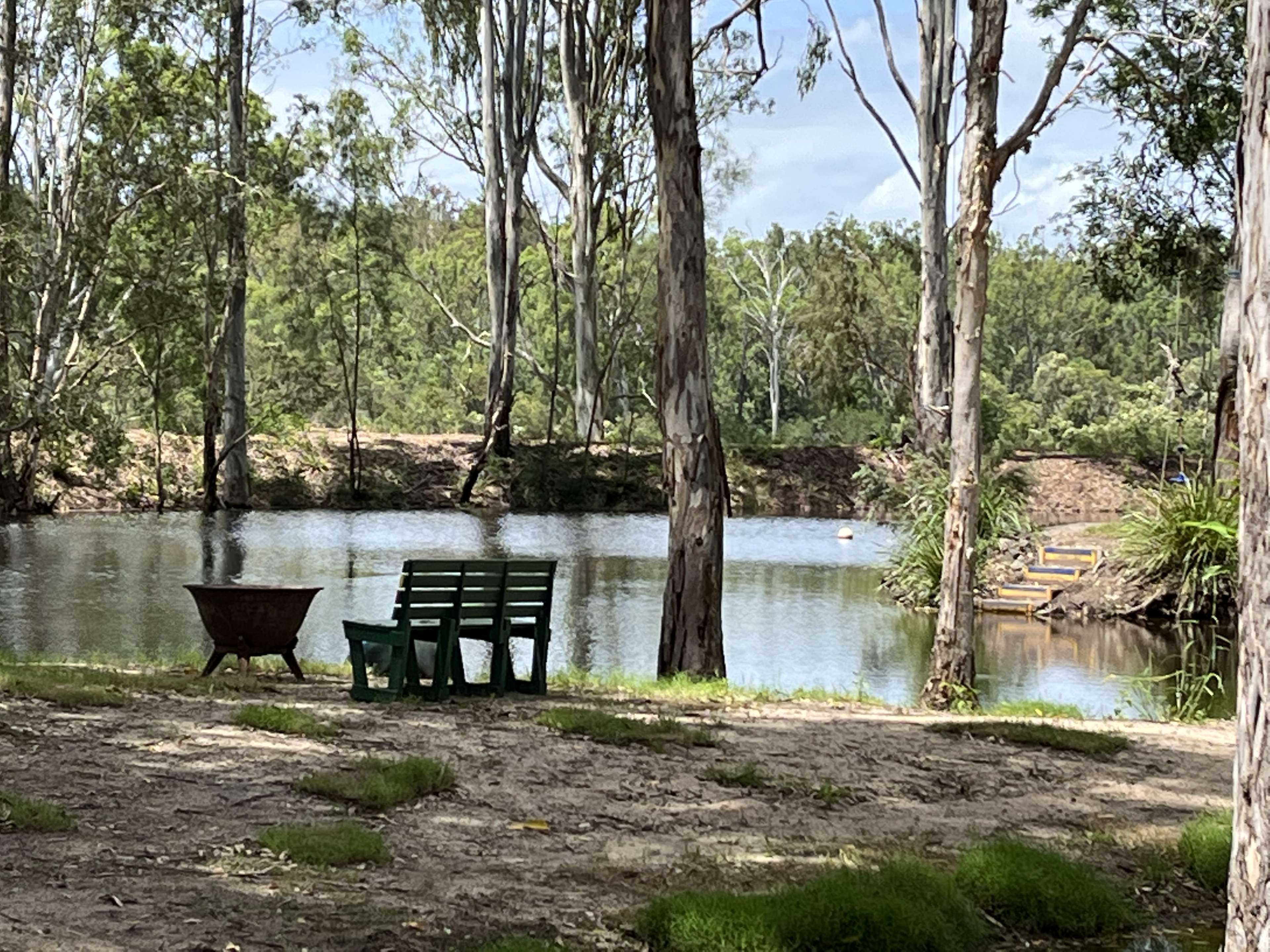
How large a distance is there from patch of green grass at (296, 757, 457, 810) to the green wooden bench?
6.81 feet

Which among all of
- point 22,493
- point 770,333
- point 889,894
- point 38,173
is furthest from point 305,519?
point 770,333

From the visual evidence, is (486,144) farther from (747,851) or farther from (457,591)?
(747,851)

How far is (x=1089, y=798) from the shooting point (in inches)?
282

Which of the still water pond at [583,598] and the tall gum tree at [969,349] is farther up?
the tall gum tree at [969,349]

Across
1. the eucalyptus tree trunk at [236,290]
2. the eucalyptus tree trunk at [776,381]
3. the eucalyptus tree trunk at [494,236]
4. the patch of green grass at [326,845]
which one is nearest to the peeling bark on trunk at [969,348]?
the patch of green grass at [326,845]

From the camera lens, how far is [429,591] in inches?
353

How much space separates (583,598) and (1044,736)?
10.1m

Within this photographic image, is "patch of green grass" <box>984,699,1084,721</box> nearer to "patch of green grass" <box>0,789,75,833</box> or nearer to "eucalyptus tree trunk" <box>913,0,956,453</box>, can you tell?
"patch of green grass" <box>0,789,75,833</box>

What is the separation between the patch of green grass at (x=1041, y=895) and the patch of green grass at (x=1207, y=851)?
1.64ft

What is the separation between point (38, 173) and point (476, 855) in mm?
29623

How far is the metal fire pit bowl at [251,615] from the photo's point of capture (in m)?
9.16

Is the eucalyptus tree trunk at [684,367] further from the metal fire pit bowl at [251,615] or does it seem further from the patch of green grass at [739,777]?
the patch of green grass at [739,777]

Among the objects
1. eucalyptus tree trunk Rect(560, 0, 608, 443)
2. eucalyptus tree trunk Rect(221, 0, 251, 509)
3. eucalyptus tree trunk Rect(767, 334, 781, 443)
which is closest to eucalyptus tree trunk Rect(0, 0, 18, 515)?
eucalyptus tree trunk Rect(221, 0, 251, 509)

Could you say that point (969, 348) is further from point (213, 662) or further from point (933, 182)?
point (933, 182)
